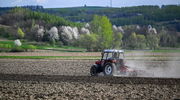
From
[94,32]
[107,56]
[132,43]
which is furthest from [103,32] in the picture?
[107,56]

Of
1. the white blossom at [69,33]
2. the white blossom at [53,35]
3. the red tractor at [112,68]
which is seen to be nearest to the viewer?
the red tractor at [112,68]

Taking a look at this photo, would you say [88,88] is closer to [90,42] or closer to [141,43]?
[90,42]

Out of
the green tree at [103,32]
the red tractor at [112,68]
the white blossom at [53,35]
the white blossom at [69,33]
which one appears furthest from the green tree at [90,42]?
the red tractor at [112,68]

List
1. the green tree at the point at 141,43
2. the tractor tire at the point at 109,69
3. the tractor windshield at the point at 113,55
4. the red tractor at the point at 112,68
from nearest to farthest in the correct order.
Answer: the tractor tire at the point at 109,69 → the red tractor at the point at 112,68 → the tractor windshield at the point at 113,55 → the green tree at the point at 141,43

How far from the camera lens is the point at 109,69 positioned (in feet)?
80.6

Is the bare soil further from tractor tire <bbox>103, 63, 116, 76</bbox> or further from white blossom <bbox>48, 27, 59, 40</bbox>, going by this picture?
white blossom <bbox>48, 27, 59, 40</bbox>

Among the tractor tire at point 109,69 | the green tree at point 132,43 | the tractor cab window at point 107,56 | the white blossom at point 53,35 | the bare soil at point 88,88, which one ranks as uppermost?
the white blossom at point 53,35

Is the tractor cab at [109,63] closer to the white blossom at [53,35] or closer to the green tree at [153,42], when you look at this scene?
the green tree at [153,42]

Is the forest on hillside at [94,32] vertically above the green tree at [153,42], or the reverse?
the forest on hillside at [94,32]

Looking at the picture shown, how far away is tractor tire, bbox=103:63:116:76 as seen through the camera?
80.0 feet

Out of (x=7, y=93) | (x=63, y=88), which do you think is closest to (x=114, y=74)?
(x=63, y=88)

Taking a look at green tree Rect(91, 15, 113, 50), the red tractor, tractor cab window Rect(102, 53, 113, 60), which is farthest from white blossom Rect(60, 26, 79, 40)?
the red tractor

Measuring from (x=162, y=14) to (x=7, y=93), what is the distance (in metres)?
138

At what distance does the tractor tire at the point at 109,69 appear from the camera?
80.0 ft
